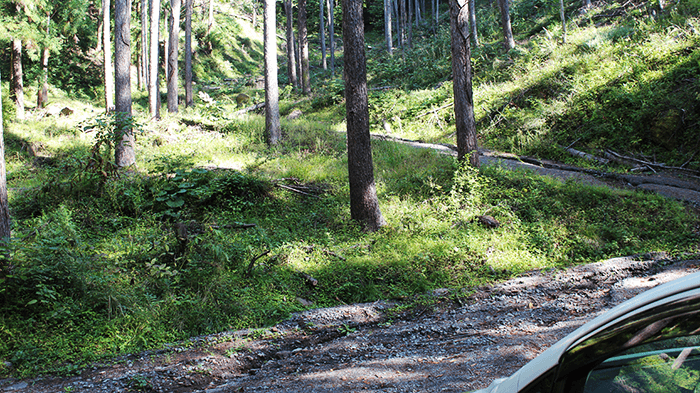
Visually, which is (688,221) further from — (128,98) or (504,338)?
(128,98)

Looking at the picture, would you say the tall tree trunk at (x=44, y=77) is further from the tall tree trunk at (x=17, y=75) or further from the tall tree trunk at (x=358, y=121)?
the tall tree trunk at (x=358, y=121)

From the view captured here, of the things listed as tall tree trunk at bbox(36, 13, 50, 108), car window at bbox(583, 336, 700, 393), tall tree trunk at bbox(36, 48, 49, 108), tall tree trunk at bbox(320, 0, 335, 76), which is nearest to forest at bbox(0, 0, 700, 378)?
tall tree trunk at bbox(36, 13, 50, 108)

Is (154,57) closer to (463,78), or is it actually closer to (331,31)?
(463,78)

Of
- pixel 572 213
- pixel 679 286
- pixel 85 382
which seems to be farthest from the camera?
pixel 572 213

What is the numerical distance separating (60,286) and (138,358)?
5.38 feet

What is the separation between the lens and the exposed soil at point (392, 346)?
406 centimetres

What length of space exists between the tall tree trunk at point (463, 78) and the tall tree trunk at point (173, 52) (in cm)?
1438

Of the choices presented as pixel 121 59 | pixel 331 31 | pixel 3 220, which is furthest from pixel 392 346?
pixel 331 31

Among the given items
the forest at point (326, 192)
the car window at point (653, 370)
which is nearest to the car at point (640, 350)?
the car window at point (653, 370)

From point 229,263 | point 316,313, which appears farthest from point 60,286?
point 316,313

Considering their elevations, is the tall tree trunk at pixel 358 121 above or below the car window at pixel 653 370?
above

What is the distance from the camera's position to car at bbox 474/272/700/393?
129cm

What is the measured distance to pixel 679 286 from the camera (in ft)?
4.47

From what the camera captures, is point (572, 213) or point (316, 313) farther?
point (572, 213)
